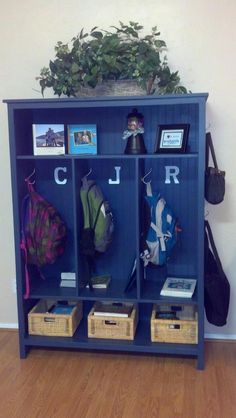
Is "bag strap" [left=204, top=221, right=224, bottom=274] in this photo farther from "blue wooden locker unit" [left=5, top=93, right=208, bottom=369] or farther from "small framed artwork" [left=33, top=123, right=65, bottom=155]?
"small framed artwork" [left=33, top=123, right=65, bottom=155]

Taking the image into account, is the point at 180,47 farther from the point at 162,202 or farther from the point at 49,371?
the point at 49,371

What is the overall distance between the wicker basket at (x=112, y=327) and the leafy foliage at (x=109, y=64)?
136 cm

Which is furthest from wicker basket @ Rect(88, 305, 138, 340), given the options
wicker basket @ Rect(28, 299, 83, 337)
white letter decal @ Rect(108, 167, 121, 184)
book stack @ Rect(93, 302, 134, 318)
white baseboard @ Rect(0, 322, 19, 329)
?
white letter decal @ Rect(108, 167, 121, 184)

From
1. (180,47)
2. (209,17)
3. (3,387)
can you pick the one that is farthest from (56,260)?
(209,17)

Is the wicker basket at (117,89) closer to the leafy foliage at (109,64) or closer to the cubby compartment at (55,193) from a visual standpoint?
the leafy foliage at (109,64)

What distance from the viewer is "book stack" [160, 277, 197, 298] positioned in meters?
2.85

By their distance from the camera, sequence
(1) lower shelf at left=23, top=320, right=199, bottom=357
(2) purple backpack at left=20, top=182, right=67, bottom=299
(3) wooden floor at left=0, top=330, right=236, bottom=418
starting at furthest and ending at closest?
(2) purple backpack at left=20, top=182, right=67, bottom=299 → (1) lower shelf at left=23, top=320, right=199, bottom=357 → (3) wooden floor at left=0, top=330, right=236, bottom=418

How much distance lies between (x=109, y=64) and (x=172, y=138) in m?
0.56

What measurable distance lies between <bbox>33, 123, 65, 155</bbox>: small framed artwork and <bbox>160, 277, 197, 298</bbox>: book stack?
103 centimetres

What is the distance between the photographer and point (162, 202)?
116 inches

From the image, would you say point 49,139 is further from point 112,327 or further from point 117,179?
point 112,327

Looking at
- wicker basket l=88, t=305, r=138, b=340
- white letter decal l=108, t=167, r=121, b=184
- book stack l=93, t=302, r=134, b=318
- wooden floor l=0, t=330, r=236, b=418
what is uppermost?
white letter decal l=108, t=167, r=121, b=184

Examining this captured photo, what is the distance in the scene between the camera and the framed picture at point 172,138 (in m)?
2.82

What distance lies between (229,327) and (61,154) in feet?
5.15
